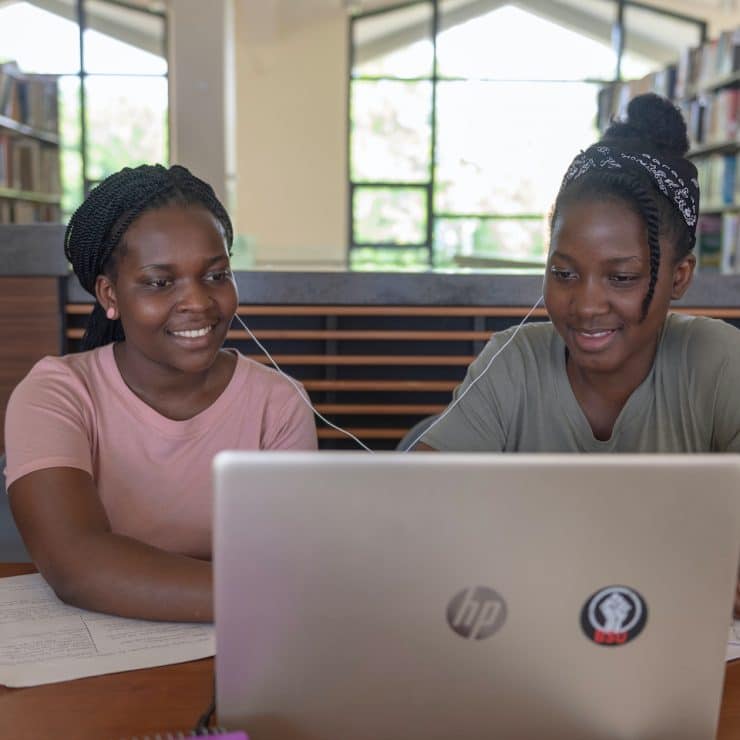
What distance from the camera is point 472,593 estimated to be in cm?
60

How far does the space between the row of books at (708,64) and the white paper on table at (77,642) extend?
16.1 feet

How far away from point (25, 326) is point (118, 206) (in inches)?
47.6

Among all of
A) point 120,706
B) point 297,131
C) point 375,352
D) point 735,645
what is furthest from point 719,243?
point 120,706

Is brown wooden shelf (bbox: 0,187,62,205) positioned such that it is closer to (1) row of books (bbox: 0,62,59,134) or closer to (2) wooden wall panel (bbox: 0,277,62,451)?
(1) row of books (bbox: 0,62,59,134)

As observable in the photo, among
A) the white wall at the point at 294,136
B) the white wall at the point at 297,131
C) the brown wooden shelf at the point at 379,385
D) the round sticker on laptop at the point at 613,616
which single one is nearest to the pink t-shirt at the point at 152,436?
the round sticker on laptop at the point at 613,616

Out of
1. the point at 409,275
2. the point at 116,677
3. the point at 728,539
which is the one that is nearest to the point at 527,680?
the point at 728,539

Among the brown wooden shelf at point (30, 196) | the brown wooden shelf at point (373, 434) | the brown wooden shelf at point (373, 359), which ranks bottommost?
the brown wooden shelf at point (373, 434)

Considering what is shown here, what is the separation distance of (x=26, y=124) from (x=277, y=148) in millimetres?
2474

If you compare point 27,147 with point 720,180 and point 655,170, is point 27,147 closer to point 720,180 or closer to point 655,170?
point 720,180

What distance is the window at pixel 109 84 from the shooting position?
26.9 ft

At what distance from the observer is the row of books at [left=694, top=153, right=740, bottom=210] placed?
5328 mm

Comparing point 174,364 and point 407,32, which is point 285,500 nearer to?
point 174,364

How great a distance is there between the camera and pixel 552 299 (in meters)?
1.29

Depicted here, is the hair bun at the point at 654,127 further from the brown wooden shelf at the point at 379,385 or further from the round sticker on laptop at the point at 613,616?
the round sticker on laptop at the point at 613,616
